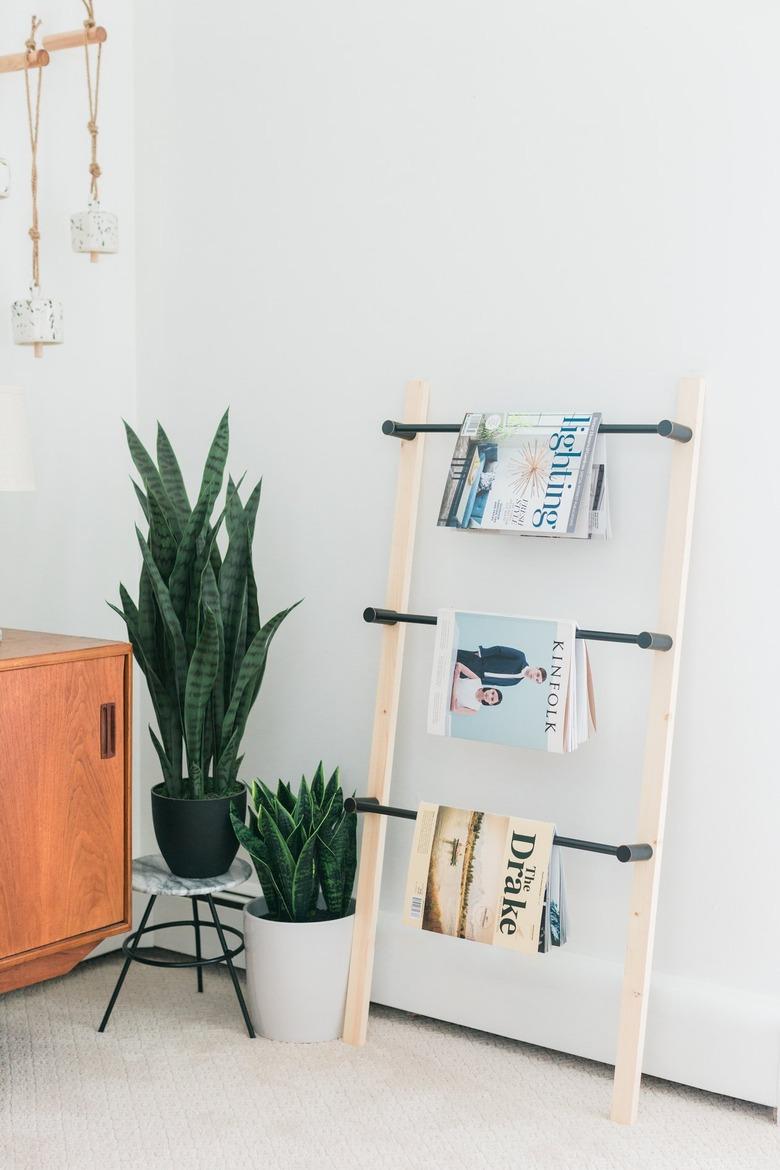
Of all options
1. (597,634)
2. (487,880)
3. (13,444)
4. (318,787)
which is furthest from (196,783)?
(597,634)

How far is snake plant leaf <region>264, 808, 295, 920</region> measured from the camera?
2246 millimetres

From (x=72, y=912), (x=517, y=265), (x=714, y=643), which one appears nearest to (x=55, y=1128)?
(x=72, y=912)

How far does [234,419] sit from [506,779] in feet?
3.33

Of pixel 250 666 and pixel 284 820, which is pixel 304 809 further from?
pixel 250 666

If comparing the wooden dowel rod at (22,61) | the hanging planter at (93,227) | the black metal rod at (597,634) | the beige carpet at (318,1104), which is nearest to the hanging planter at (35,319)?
the wooden dowel rod at (22,61)

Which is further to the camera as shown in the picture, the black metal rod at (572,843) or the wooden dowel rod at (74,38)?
the wooden dowel rod at (74,38)

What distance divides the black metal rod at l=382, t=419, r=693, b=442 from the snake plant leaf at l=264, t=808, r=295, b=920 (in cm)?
78

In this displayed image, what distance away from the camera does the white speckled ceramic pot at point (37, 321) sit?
90.6 inches

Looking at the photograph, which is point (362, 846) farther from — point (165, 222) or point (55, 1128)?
point (165, 222)

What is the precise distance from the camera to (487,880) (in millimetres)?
2148

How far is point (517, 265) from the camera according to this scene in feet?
7.50

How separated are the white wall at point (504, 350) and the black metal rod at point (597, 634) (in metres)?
0.11

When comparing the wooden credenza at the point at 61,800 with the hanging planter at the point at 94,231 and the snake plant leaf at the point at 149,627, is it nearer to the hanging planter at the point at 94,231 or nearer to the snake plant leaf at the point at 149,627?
the snake plant leaf at the point at 149,627

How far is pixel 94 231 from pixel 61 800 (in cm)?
113
